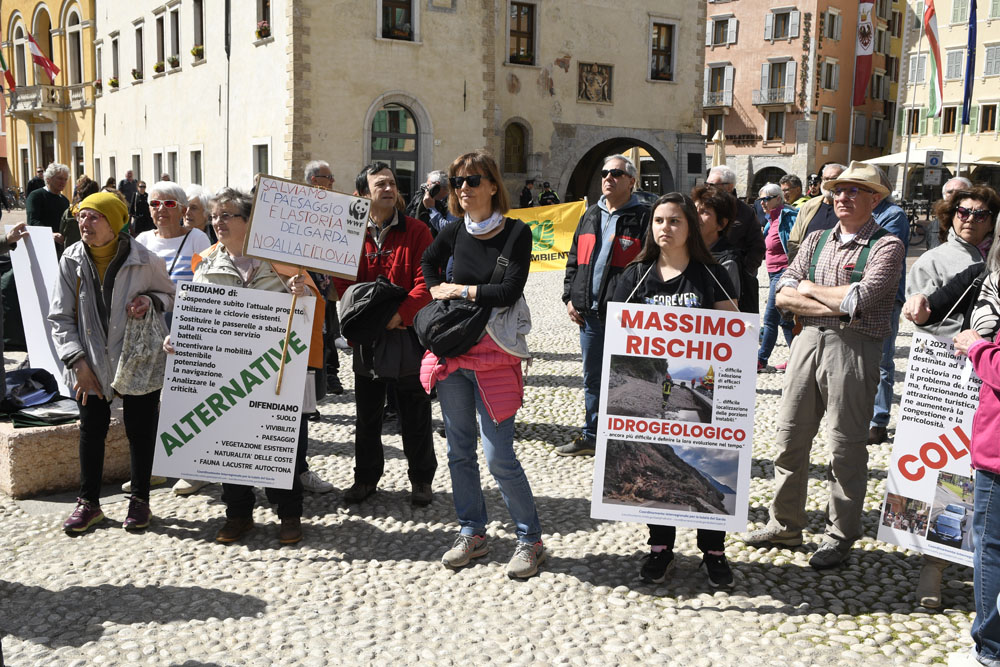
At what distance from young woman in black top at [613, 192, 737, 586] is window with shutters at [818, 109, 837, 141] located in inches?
1770

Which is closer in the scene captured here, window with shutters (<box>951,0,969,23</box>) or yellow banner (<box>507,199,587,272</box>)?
yellow banner (<box>507,199,587,272</box>)

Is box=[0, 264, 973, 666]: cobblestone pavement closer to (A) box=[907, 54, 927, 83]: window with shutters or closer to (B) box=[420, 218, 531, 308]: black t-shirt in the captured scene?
(B) box=[420, 218, 531, 308]: black t-shirt

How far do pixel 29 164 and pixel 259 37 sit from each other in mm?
24084

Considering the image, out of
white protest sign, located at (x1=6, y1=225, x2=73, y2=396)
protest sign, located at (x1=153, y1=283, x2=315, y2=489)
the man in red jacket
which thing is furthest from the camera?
white protest sign, located at (x1=6, y1=225, x2=73, y2=396)

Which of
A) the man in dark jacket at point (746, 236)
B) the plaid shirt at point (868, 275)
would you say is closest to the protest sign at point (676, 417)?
the plaid shirt at point (868, 275)

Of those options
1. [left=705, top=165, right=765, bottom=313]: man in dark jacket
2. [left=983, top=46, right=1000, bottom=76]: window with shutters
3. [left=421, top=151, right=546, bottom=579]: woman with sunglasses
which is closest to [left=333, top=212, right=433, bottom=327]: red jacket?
[left=421, top=151, right=546, bottom=579]: woman with sunglasses

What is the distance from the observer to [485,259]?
13.6ft

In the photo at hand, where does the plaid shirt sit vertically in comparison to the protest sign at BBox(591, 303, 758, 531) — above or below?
above

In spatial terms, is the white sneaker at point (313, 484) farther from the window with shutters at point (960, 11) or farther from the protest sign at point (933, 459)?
the window with shutters at point (960, 11)

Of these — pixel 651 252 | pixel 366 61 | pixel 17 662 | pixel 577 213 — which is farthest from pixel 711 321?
pixel 366 61

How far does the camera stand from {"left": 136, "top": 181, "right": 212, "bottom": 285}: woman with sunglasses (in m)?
5.80

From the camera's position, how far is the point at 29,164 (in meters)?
41.5

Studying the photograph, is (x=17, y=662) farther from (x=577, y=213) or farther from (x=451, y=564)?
(x=577, y=213)

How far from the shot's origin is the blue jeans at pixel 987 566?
3.17 meters
